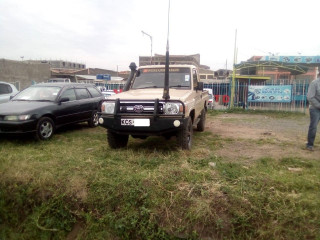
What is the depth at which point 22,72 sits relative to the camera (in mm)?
31078

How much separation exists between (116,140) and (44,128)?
2095 mm

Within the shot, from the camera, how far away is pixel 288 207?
283cm

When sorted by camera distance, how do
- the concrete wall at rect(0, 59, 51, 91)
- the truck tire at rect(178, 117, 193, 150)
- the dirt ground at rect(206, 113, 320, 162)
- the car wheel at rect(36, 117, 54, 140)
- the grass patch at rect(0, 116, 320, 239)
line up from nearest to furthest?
1. the grass patch at rect(0, 116, 320, 239)
2. the truck tire at rect(178, 117, 193, 150)
3. the dirt ground at rect(206, 113, 320, 162)
4. the car wheel at rect(36, 117, 54, 140)
5. the concrete wall at rect(0, 59, 51, 91)

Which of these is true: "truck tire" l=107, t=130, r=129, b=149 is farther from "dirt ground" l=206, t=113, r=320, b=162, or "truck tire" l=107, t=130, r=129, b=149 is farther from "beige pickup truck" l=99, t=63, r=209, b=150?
"dirt ground" l=206, t=113, r=320, b=162

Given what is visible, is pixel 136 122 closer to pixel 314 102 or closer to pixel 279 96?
pixel 314 102

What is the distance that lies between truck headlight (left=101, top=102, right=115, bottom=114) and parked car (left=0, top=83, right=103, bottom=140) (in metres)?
2.00

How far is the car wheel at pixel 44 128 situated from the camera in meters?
5.74

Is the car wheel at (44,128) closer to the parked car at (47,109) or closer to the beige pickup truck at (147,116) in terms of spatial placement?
the parked car at (47,109)

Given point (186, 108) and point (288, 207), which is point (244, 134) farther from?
point (288, 207)

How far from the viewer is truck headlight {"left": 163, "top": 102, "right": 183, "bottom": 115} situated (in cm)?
425

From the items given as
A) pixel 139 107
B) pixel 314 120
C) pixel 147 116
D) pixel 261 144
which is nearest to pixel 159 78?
pixel 139 107

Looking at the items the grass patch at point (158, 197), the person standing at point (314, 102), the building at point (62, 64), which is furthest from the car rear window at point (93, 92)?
the building at point (62, 64)

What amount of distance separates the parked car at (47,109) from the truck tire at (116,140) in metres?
1.88

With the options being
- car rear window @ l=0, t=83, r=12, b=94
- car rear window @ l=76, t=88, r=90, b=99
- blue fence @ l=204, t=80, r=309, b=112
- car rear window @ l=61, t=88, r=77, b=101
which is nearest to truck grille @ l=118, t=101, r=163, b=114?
car rear window @ l=61, t=88, r=77, b=101
